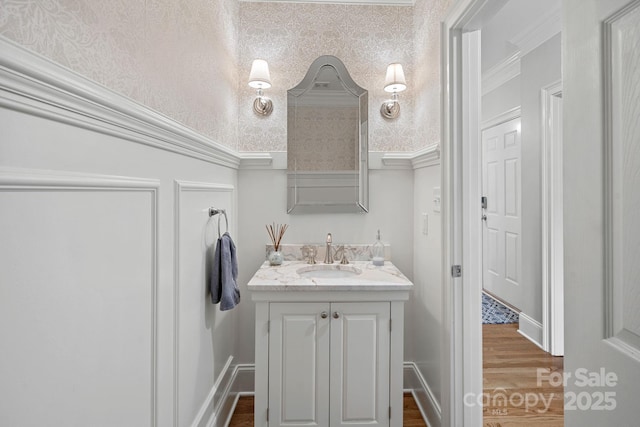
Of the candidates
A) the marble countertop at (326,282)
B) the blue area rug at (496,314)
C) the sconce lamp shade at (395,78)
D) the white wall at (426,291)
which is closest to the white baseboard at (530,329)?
the blue area rug at (496,314)

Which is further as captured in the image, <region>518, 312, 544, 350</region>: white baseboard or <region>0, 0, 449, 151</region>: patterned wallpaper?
<region>518, 312, 544, 350</region>: white baseboard

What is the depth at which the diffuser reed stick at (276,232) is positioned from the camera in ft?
6.86

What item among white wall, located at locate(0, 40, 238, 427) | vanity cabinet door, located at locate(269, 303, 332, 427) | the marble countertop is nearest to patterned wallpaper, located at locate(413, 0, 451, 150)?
the marble countertop

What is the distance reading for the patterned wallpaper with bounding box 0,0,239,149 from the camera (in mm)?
589

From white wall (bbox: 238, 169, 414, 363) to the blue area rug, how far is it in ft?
5.69

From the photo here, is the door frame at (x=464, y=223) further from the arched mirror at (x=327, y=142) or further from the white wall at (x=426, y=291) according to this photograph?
the arched mirror at (x=327, y=142)

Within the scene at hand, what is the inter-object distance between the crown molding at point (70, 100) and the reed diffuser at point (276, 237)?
106cm

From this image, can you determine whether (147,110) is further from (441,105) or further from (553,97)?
(553,97)

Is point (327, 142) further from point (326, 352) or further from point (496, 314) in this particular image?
point (496, 314)

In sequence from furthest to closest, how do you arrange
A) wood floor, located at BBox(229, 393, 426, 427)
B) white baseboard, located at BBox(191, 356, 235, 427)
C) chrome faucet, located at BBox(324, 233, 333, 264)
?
chrome faucet, located at BBox(324, 233, 333, 264) < wood floor, located at BBox(229, 393, 426, 427) < white baseboard, located at BBox(191, 356, 235, 427)

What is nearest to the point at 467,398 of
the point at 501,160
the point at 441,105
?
the point at 441,105

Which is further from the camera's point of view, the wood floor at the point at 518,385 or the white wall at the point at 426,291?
the wood floor at the point at 518,385

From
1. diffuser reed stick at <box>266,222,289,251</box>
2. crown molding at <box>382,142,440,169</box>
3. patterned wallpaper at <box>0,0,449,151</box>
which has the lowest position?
diffuser reed stick at <box>266,222,289,251</box>

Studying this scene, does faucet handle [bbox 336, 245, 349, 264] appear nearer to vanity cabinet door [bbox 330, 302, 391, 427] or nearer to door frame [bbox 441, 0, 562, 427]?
vanity cabinet door [bbox 330, 302, 391, 427]
